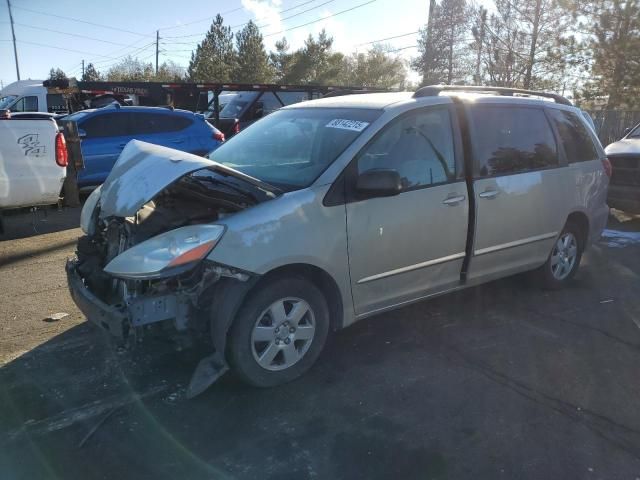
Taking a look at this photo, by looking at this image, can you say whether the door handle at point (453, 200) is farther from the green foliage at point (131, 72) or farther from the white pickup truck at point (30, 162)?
the green foliage at point (131, 72)

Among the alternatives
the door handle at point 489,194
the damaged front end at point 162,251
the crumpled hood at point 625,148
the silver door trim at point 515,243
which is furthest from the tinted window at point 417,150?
the crumpled hood at point 625,148

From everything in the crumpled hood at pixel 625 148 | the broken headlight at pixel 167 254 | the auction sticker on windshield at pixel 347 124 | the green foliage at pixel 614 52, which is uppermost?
the green foliage at pixel 614 52

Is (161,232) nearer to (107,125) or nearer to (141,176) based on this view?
(141,176)

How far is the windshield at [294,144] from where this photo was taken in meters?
3.71

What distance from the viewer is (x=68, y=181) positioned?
7355 mm

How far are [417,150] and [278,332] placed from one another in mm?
1678

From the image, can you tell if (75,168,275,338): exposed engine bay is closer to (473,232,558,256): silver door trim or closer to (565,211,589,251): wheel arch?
(473,232,558,256): silver door trim

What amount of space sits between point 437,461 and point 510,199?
243 centimetres

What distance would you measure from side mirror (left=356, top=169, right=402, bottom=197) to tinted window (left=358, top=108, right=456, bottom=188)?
0.15 meters

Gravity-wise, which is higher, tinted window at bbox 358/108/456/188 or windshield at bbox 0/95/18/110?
windshield at bbox 0/95/18/110

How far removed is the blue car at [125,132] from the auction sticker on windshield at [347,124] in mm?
5860

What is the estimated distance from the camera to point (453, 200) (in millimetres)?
4105

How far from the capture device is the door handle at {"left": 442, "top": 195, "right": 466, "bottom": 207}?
13.3ft

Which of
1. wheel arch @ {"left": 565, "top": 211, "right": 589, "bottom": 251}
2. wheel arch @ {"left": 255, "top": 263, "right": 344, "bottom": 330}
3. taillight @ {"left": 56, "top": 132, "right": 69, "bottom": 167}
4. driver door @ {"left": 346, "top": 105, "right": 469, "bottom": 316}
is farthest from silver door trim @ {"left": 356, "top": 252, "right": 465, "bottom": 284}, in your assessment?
taillight @ {"left": 56, "top": 132, "right": 69, "bottom": 167}
